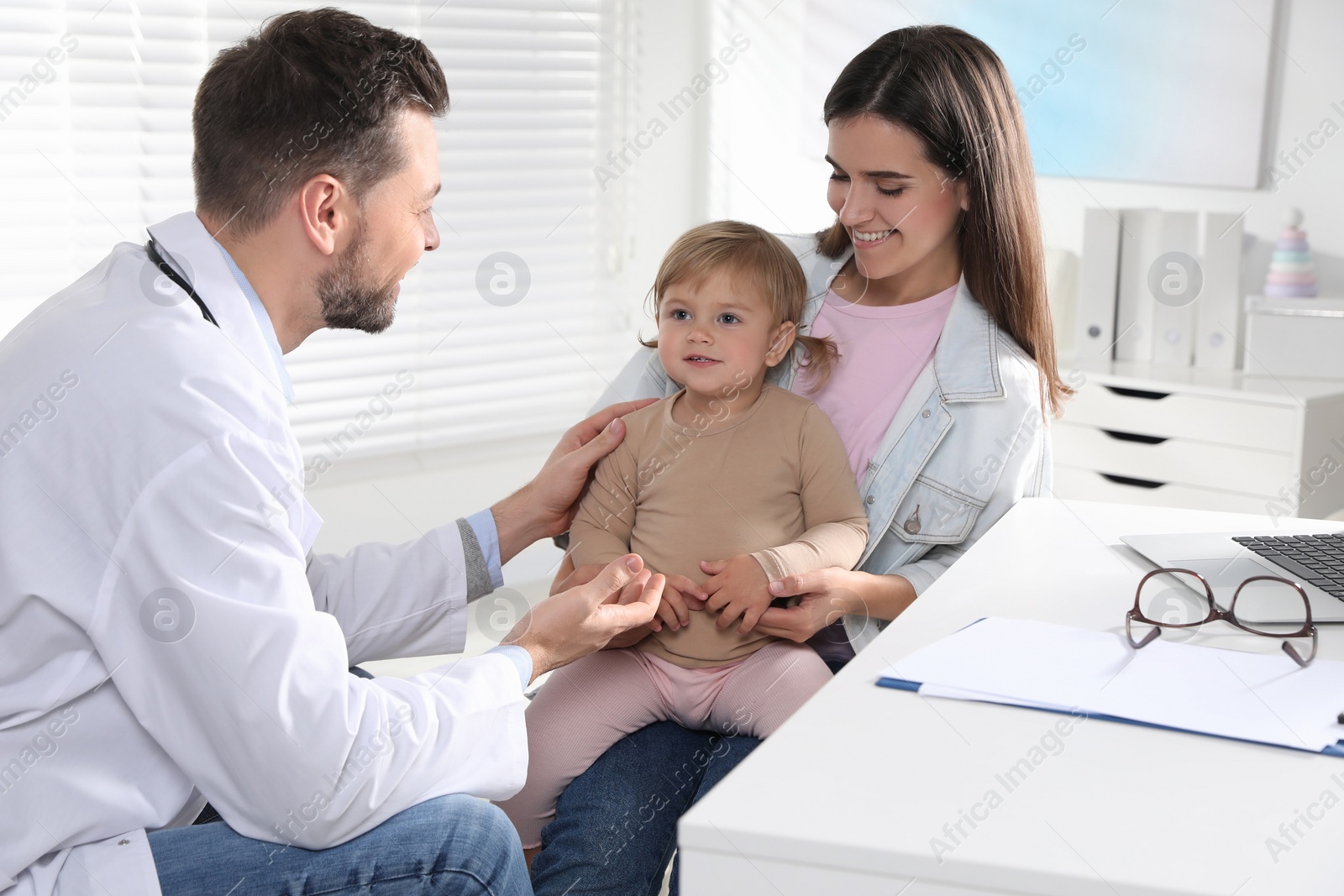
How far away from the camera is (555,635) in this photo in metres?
1.41

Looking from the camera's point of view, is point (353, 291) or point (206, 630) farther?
point (353, 291)

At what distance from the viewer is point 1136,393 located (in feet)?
10.5

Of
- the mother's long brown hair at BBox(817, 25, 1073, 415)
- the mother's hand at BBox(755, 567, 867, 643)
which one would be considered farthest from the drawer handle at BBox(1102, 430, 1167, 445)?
the mother's hand at BBox(755, 567, 867, 643)

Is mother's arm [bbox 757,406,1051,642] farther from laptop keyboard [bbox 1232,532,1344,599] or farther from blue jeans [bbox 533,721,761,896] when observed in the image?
laptop keyboard [bbox 1232,532,1344,599]

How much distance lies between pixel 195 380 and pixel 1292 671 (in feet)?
3.33

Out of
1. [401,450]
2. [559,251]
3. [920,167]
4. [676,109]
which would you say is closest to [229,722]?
[920,167]

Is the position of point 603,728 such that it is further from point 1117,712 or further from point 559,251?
point 559,251

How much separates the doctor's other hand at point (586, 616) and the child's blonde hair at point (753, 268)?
489mm

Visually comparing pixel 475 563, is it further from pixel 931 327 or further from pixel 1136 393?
pixel 1136 393

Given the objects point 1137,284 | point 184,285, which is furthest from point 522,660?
point 1137,284

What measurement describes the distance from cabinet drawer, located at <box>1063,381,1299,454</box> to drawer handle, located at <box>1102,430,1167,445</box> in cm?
3

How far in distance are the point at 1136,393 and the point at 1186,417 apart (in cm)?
15

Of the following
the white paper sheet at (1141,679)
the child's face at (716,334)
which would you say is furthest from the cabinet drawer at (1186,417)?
the white paper sheet at (1141,679)

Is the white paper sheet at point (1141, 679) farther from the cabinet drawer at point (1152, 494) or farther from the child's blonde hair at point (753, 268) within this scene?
the cabinet drawer at point (1152, 494)
